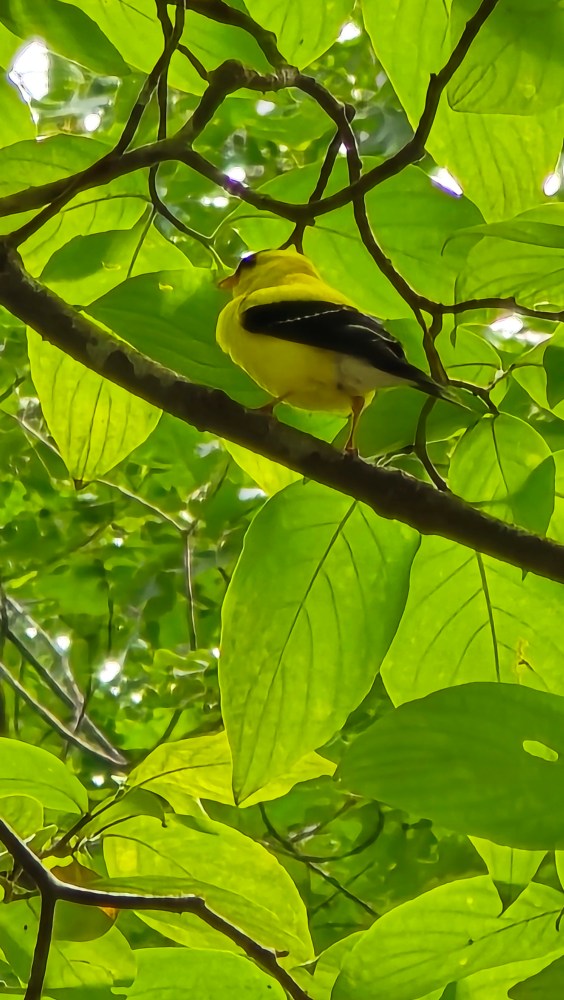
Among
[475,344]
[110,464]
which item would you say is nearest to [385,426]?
[475,344]

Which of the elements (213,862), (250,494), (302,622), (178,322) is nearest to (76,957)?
(213,862)

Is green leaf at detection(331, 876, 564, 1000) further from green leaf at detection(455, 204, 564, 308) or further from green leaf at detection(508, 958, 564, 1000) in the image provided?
green leaf at detection(455, 204, 564, 308)

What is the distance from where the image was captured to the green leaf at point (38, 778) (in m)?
0.47

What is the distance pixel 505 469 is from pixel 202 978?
279 mm

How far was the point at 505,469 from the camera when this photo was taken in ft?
1.53

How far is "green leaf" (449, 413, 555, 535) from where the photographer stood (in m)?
0.45

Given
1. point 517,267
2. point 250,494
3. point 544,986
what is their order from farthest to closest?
point 250,494 < point 517,267 < point 544,986

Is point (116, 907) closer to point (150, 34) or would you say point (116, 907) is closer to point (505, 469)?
point (505, 469)

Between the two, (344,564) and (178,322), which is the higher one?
(178,322)

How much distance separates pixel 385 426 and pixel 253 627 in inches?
4.8

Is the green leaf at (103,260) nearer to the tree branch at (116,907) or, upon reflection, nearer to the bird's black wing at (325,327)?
the bird's black wing at (325,327)

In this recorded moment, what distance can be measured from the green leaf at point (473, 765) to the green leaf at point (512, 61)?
0.27 metres

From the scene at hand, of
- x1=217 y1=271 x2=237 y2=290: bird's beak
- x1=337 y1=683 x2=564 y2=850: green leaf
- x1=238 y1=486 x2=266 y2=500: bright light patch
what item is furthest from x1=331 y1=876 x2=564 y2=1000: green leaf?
x1=238 y1=486 x2=266 y2=500: bright light patch

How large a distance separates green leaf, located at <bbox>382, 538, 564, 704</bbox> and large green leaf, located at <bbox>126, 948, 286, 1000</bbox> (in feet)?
0.47
